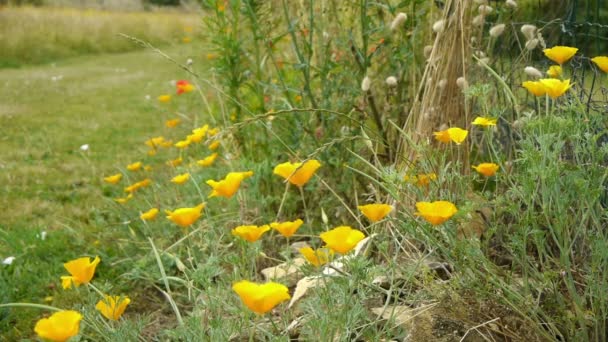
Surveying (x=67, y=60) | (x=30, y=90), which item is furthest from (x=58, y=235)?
(x=67, y=60)

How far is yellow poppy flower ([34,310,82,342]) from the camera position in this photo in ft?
3.57

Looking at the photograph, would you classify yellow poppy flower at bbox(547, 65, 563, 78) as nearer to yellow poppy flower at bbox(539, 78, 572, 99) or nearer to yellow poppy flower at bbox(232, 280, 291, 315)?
yellow poppy flower at bbox(539, 78, 572, 99)

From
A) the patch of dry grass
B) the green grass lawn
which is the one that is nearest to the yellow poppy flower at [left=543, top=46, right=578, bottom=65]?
the green grass lawn

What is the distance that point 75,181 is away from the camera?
3906 mm

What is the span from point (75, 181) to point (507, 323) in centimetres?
305

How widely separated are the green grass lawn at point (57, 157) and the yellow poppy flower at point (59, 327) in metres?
1.07

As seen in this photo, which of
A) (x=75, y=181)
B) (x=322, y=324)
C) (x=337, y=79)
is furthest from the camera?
(x=75, y=181)

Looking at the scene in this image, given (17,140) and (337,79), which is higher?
(337,79)

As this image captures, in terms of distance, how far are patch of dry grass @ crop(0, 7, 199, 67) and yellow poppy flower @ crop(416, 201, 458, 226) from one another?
10368 millimetres

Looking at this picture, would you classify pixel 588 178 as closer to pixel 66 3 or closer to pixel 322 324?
pixel 322 324

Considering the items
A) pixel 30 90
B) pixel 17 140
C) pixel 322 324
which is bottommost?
pixel 30 90

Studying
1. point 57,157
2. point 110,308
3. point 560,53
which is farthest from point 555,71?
point 57,157

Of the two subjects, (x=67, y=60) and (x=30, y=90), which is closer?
(x=30, y=90)

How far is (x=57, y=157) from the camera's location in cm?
452
